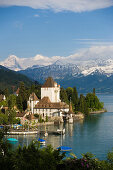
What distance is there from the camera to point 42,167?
23.5 m

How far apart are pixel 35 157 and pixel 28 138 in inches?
1287

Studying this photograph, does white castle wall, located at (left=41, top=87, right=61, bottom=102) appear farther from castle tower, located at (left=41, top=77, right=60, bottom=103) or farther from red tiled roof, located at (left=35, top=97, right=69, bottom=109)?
red tiled roof, located at (left=35, top=97, right=69, bottom=109)

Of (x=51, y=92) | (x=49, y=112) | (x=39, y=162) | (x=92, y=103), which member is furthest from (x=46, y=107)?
(x=39, y=162)

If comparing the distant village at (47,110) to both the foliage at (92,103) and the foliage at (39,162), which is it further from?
the foliage at (39,162)

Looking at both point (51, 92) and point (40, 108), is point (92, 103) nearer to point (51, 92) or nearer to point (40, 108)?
point (51, 92)

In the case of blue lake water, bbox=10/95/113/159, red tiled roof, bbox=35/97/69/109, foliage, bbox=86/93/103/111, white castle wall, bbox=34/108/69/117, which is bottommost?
blue lake water, bbox=10/95/113/159

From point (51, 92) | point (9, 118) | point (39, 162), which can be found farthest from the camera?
point (51, 92)

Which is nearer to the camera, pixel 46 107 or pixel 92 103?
pixel 46 107


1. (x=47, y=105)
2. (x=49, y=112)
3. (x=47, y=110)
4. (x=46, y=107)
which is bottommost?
(x=49, y=112)

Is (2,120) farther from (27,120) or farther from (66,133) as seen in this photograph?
(66,133)

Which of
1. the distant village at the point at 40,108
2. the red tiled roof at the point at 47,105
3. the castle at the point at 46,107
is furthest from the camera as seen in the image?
the red tiled roof at the point at 47,105

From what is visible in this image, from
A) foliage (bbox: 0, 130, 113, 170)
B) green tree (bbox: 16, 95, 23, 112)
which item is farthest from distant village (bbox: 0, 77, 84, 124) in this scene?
foliage (bbox: 0, 130, 113, 170)

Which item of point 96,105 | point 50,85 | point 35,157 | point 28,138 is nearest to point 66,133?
point 28,138

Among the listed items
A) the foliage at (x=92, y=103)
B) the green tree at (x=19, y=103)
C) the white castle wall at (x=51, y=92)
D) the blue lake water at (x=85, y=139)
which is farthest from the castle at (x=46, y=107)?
the foliage at (x=92, y=103)
